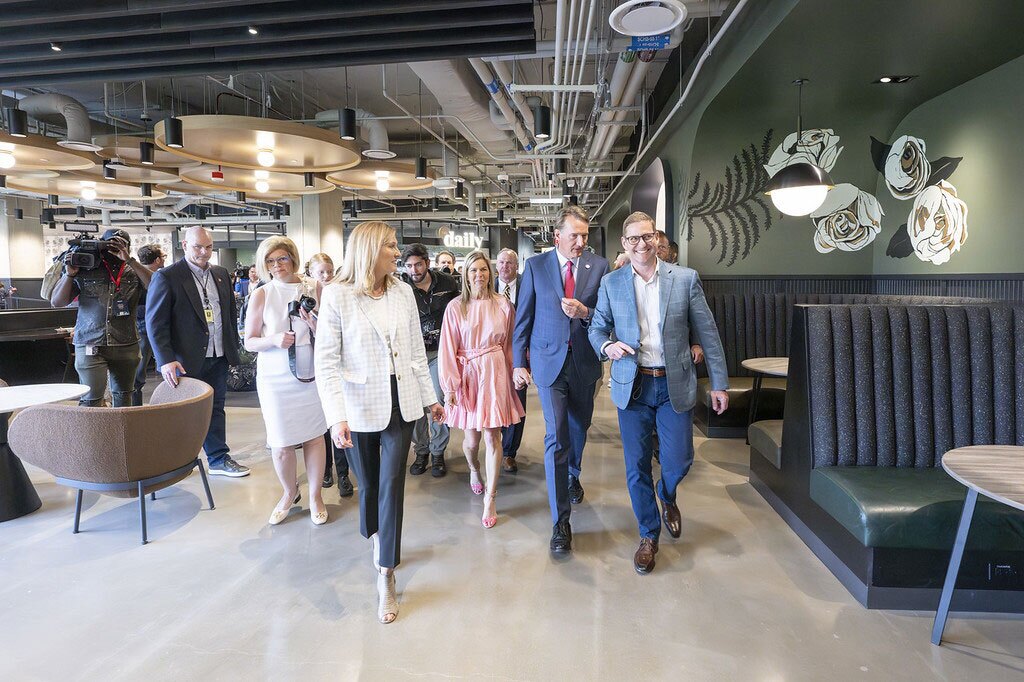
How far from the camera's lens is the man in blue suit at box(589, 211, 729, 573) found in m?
2.68

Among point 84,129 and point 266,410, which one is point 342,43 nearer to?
point 266,410

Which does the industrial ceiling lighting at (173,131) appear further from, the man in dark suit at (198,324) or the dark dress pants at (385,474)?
the dark dress pants at (385,474)

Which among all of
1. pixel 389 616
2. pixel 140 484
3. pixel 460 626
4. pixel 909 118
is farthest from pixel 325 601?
pixel 909 118

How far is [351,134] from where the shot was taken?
593 cm

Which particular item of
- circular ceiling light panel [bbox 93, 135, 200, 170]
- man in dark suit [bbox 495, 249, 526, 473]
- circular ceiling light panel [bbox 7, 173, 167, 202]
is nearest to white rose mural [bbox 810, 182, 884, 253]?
man in dark suit [bbox 495, 249, 526, 473]

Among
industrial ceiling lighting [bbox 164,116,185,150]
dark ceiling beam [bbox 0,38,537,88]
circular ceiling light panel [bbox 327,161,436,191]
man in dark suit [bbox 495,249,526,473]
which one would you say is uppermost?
circular ceiling light panel [bbox 327,161,436,191]

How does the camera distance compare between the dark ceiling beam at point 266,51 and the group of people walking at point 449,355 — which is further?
the dark ceiling beam at point 266,51

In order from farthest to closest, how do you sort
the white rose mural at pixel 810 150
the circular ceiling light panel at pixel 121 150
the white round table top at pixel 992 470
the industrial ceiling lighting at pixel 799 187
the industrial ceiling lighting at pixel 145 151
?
the circular ceiling light panel at pixel 121 150 → the industrial ceiling lighting at pixel 145 151 → the white rose mural at pixel 810 150 → the industrial ceiling lighting at pixel 799 187 → the white round table top at pixel 992 470

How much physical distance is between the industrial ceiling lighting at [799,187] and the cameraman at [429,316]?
9.56 ft

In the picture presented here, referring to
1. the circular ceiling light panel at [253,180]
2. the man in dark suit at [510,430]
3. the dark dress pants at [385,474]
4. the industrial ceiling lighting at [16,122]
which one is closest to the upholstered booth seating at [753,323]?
the man in dark suit at [510,430]

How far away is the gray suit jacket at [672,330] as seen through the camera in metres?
2.67

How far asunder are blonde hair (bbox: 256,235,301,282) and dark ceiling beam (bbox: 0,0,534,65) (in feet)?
6.22

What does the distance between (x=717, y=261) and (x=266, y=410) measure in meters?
5.42

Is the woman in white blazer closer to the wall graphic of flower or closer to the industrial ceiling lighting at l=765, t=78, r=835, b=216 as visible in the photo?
the industrial ceiling lighting at l=765, t=78, r=835, b=216
